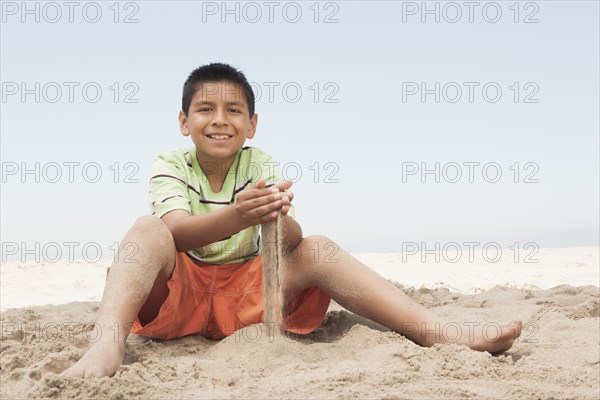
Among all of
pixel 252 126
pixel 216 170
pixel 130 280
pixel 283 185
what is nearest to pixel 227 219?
pixel 283 185

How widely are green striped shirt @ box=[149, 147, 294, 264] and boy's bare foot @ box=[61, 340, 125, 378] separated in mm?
681

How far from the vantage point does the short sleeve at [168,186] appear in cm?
261

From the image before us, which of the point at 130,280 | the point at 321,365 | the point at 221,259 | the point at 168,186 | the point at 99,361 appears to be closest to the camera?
the point at 99,361

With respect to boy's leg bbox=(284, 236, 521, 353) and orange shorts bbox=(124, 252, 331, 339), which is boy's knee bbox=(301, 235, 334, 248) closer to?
boy's leg bbox=(284, 236, 521, 353)

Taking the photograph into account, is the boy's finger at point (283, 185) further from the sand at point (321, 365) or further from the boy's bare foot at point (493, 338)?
the boy's bare foot at point (493, 338)

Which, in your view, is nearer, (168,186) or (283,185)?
(283,185)

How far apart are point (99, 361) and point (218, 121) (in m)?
1.21

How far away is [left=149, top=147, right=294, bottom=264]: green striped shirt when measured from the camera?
2.69 meters

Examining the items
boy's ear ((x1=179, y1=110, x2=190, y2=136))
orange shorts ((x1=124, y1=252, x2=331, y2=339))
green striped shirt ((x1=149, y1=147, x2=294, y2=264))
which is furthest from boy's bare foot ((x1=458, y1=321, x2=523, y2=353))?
boy's ear ((x1=179, y1=110, x2=190, y2=136))

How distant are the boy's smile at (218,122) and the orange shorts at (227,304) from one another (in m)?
0.50

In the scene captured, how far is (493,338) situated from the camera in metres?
2.41

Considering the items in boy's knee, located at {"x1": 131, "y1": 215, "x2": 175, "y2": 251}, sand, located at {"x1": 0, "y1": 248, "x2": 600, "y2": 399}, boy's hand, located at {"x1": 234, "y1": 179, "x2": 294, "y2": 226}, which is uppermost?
boy's hand, located at {"x1": 234, "y1": 179, "x2": 294, "y2": 226}

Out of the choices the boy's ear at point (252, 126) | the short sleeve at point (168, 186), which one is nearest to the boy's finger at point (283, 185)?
the short sleeve at point (168, 186)

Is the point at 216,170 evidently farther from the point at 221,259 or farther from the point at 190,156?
the point at 221,259
